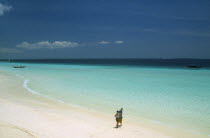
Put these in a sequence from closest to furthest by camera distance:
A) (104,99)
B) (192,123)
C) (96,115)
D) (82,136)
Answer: (82,136) < (192,123) < (96,115) < (104,99)

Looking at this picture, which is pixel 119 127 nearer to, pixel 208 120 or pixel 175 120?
pixel 175 120

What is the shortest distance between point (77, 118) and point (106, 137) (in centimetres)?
272

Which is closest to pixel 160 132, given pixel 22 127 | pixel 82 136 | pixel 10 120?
pixel 82 136

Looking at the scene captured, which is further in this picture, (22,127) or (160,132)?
(160,132)

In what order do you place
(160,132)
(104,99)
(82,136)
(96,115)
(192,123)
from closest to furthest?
(82,136) < (160,132) < (192,123) < (96,115) < (104,99)

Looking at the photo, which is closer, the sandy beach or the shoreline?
the sandy beach

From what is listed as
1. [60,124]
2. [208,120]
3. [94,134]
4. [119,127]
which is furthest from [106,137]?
[208,120]

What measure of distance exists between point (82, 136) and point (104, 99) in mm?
7045

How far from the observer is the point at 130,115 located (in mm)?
10281

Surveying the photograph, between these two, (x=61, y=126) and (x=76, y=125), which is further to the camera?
(x=76, y=125)

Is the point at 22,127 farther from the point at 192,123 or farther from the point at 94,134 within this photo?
the point at 192,123

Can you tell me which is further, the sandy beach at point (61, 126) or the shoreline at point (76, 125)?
the shoreline at point (76, 125)

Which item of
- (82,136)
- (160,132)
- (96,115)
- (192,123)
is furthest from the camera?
(96,115)

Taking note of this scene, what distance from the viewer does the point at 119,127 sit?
8.16 m
